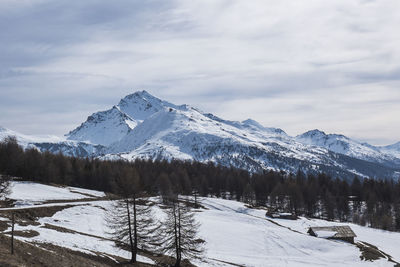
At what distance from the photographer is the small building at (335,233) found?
86062mm

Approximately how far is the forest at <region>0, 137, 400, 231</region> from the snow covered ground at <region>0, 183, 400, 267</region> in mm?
23984

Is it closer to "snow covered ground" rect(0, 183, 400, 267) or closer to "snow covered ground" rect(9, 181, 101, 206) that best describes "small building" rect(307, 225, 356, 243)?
"snow covered ground" rect(0, 183, 400, 267)

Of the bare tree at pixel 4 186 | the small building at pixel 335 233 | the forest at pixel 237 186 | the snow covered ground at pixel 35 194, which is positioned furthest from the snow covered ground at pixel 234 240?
the forest at pixel 237 186

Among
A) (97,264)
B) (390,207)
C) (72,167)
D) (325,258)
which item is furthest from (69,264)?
(390,207)

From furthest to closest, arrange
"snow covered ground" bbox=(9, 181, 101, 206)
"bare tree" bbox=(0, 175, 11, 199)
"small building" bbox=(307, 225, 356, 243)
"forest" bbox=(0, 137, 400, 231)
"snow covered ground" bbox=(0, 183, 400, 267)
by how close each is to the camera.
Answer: "forest" bbox=(0, 137, 400, 231) < "small building" bbox=(307, 225, 356, 243) < "snow covered ground" bbox=(9, 181, 101, 206) < "bare tree" bbox=(0, 175, 11, 199) < "snow covered ground" bbox=(0, 183, 400, 267)

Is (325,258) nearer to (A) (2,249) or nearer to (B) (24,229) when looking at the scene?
(B) (24,229)

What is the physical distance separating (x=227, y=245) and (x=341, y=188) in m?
121

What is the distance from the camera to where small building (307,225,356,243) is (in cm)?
8606

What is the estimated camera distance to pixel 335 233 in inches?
3462

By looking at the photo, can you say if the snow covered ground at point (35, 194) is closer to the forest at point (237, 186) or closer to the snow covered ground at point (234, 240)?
the snow covered ground at point (234, 240)

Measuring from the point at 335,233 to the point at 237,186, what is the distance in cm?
8422

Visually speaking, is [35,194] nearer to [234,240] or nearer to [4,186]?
[4,186]

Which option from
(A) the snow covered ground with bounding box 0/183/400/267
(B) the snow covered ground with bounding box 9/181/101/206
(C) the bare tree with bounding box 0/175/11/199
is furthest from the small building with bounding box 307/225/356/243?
(C) the bare tree with bounding box 0/175/11/199

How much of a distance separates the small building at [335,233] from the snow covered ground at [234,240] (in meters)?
4.09
